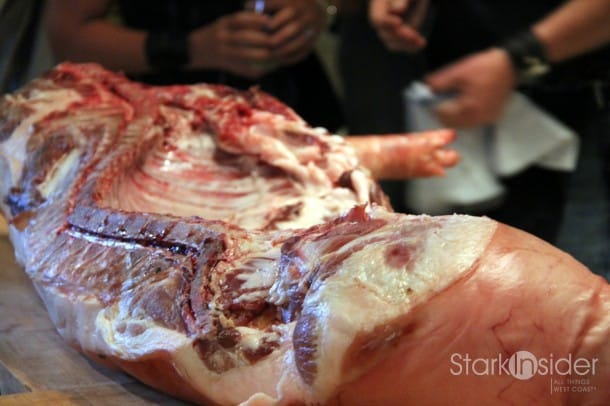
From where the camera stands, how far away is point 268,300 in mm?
1332

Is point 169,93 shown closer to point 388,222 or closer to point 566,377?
point 388,222

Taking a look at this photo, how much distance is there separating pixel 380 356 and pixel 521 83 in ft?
5.32

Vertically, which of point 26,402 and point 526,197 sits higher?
point 26,402

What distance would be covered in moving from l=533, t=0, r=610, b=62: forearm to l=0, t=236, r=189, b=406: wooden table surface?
59.5 inches

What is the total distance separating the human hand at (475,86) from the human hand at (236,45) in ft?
1.93

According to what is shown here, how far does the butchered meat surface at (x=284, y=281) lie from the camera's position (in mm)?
1161

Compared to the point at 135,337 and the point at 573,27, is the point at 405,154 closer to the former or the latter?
the point at 573,27

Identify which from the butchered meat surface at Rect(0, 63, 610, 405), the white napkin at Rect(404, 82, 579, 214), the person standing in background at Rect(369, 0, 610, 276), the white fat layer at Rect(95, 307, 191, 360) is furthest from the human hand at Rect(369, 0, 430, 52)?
the white fat layer at Rect(95, 307, 191, 360)

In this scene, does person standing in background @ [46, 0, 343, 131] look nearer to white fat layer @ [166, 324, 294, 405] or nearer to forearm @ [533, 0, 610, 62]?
forearm @ [533, 0, 610, 62]

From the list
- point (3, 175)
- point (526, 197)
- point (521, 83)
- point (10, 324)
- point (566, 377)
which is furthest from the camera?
point (526, 197)

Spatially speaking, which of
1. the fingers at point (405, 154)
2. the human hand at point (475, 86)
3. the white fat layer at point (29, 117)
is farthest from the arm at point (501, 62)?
the white fat layer at point (29, 117)

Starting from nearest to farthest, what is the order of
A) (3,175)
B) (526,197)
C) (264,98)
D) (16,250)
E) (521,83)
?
(16,250), (3,175), (264,98), (521,83), (526,197)

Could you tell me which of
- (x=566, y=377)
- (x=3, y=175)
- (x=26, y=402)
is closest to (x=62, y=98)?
(x=3, y=175)

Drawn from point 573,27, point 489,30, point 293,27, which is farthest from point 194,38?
point 573,27
